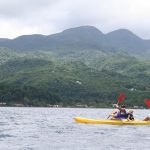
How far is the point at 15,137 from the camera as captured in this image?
47.4 metres

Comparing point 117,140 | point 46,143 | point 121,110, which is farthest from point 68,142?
point 121,110

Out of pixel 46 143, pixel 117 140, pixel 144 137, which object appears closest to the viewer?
pixel 46 143

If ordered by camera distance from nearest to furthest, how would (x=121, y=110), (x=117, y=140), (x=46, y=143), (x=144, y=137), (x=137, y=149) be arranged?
(x=137, y=149)
(x=46, y=143)
(x=117, y=140)
(x=144, y=137)
(x=121, y=110)

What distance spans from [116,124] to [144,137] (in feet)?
41.9

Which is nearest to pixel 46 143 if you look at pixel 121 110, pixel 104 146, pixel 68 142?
pixel 68 142

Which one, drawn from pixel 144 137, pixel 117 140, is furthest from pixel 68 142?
pixel 144 137

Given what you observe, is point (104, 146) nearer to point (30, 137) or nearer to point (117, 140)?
point (117, 140)

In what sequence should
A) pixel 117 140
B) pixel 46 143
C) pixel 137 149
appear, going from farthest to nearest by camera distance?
pixel 117 140 → pixel 46 143 → pixel 137 149

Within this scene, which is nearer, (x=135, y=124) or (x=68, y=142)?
(x=68, y=142)

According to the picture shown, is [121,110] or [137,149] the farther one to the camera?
[121,110]

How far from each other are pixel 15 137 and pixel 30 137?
1.50m

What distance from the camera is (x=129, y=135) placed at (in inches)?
2109

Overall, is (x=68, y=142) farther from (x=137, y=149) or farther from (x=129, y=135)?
(x=129, y=135)

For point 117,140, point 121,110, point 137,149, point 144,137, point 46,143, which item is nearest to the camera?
point 137,149
